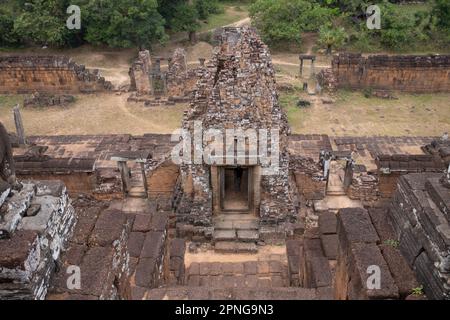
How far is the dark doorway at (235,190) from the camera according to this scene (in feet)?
40.6

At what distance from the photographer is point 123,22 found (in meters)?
26.4

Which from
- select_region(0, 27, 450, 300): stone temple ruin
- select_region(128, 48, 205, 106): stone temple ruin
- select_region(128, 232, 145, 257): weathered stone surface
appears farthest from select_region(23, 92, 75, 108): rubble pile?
select_region(128, 232, 145, 257): weathered stone surface

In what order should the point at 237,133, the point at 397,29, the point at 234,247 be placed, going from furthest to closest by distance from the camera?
the point at 397,29 < the point at 234,247 < the point at 237,133

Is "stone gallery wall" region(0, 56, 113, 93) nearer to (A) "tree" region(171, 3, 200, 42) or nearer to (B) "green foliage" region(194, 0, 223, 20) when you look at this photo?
(A) "tree" region(171, 3, 200, 42)

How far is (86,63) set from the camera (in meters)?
28.2

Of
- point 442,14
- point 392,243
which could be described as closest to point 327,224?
point 392,243

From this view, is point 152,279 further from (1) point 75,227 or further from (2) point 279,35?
(2) point 279,35

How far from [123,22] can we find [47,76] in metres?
5.62

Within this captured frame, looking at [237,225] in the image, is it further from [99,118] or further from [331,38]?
[331,38]

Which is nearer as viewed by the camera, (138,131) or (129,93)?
(138,131)

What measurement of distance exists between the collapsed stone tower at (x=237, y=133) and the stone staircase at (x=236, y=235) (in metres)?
0.27

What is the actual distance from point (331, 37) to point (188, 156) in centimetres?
1871
